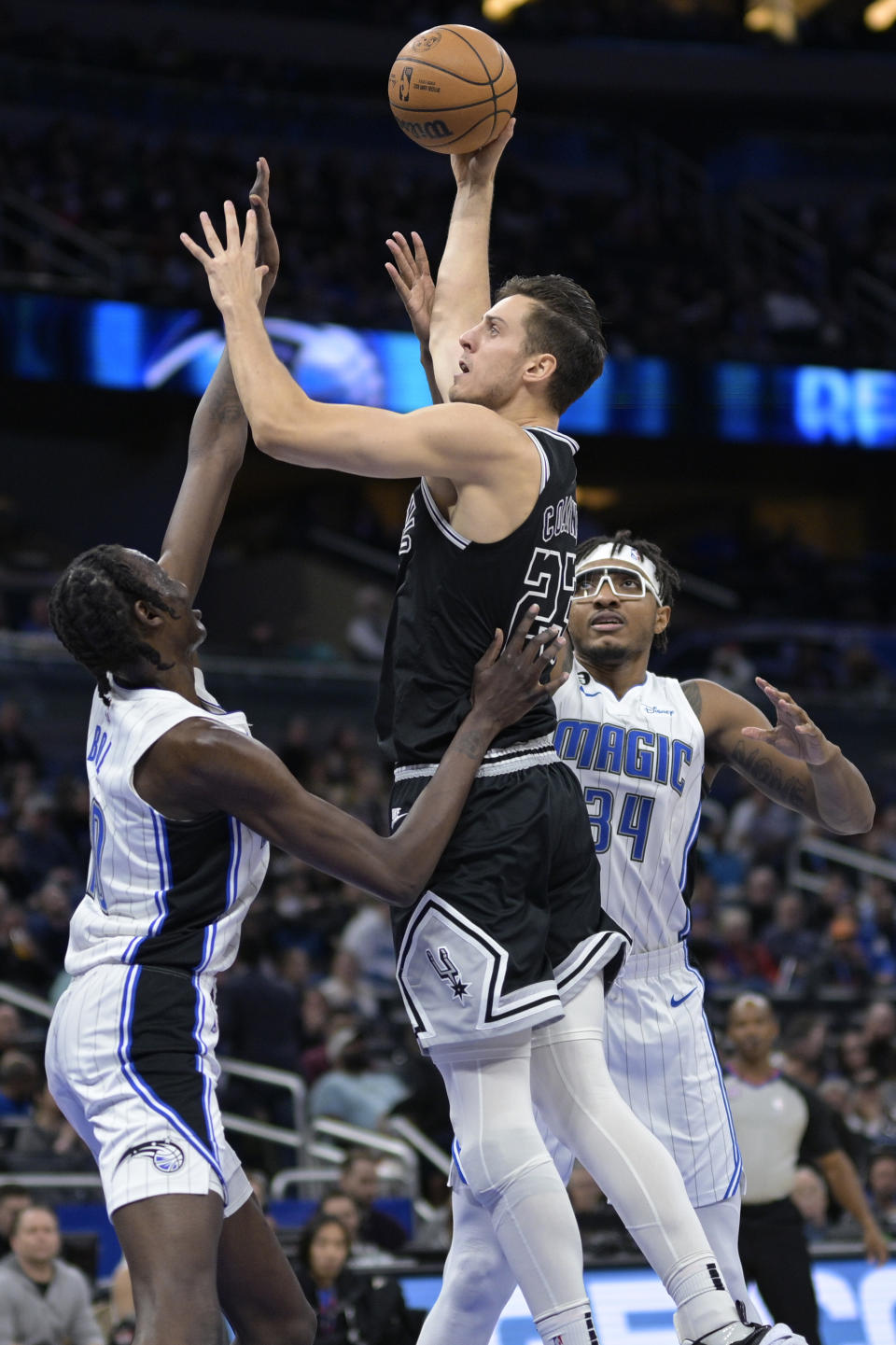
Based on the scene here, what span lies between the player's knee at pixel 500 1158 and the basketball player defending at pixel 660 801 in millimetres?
857

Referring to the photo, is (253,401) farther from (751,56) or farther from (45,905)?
(751,56)

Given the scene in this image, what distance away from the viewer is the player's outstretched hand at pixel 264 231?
4.59 metres

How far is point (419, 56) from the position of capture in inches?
193

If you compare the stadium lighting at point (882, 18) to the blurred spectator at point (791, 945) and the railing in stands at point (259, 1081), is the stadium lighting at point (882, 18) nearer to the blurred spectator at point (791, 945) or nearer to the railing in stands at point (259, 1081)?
the blurred spectator at point (791, 945)

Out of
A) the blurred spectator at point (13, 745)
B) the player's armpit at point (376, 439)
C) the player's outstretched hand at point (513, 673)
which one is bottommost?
the player's outstretched hand at point (513, 673)

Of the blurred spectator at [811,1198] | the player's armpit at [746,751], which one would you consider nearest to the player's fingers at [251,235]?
the player's armpit at [746,751]

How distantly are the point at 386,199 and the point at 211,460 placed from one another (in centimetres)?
2021

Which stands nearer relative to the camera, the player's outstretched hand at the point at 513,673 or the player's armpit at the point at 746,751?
the player's outstretched hand at the point at 513,673

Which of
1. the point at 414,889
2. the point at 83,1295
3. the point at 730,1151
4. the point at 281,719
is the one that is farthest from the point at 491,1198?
the point at 281,719

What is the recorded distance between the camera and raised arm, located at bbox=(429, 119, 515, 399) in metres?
4.71

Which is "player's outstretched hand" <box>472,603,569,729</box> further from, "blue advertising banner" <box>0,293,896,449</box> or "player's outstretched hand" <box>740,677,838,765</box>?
"blue advertising banner" <box>0,293,896,449</box>

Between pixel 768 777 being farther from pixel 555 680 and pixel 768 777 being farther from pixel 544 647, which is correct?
pixel 544 647

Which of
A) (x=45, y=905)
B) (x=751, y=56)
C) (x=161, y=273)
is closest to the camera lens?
(x=45, y=905)

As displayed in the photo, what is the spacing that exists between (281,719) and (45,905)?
6.46 metres
